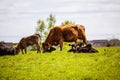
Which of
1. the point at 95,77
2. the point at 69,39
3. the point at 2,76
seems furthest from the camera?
the point at 69,39

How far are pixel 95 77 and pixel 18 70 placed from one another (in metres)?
5.67

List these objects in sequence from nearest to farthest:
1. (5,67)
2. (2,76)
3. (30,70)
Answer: (2,76), (30,70), (5,67)

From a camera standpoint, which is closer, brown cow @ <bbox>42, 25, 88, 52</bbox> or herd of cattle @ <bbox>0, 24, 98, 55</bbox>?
herd of cattle @ <bbox>0, 24, 98, 55</bbox>

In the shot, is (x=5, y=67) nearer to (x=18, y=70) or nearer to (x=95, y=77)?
(x=18, y=70)

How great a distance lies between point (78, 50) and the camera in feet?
87.0

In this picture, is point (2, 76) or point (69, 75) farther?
point (2, 76)

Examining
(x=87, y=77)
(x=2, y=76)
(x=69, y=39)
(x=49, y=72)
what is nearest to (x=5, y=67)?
(x=2, y=76)

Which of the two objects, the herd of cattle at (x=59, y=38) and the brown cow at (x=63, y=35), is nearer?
the herd of cattle at (x=59, y=38)

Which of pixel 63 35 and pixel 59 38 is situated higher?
pixel 63 35

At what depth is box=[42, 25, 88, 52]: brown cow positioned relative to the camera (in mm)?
30844

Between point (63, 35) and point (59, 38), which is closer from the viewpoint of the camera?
point (59, 38)

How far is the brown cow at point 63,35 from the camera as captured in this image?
30.8 m

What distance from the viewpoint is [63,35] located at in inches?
1236

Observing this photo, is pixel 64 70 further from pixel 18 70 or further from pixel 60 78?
pixel 18 70
